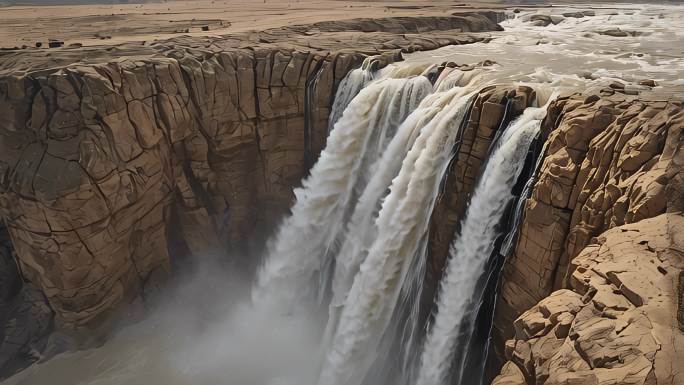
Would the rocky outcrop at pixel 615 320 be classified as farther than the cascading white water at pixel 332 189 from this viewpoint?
No

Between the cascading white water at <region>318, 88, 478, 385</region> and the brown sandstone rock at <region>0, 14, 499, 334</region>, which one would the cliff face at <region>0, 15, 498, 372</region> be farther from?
the cascading white water at <region>318, 88, 478, 385</region>

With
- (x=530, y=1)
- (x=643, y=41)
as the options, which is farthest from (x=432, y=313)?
(x=530, y=1)

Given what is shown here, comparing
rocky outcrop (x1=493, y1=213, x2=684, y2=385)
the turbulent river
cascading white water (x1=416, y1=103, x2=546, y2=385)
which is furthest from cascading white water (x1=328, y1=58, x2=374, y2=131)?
rocky outcrop (x1=493, y1=213, x2=684, y2=385)

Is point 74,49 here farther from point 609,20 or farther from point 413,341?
point 609,20

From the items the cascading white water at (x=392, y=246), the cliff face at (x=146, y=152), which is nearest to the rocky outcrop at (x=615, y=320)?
the cascading white water at (x=392, y=246)

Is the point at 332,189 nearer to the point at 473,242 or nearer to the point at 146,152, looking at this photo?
the point at 473,242

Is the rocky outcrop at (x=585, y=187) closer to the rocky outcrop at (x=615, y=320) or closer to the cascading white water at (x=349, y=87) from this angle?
the rocky outcrop at (x=615, y=320)
